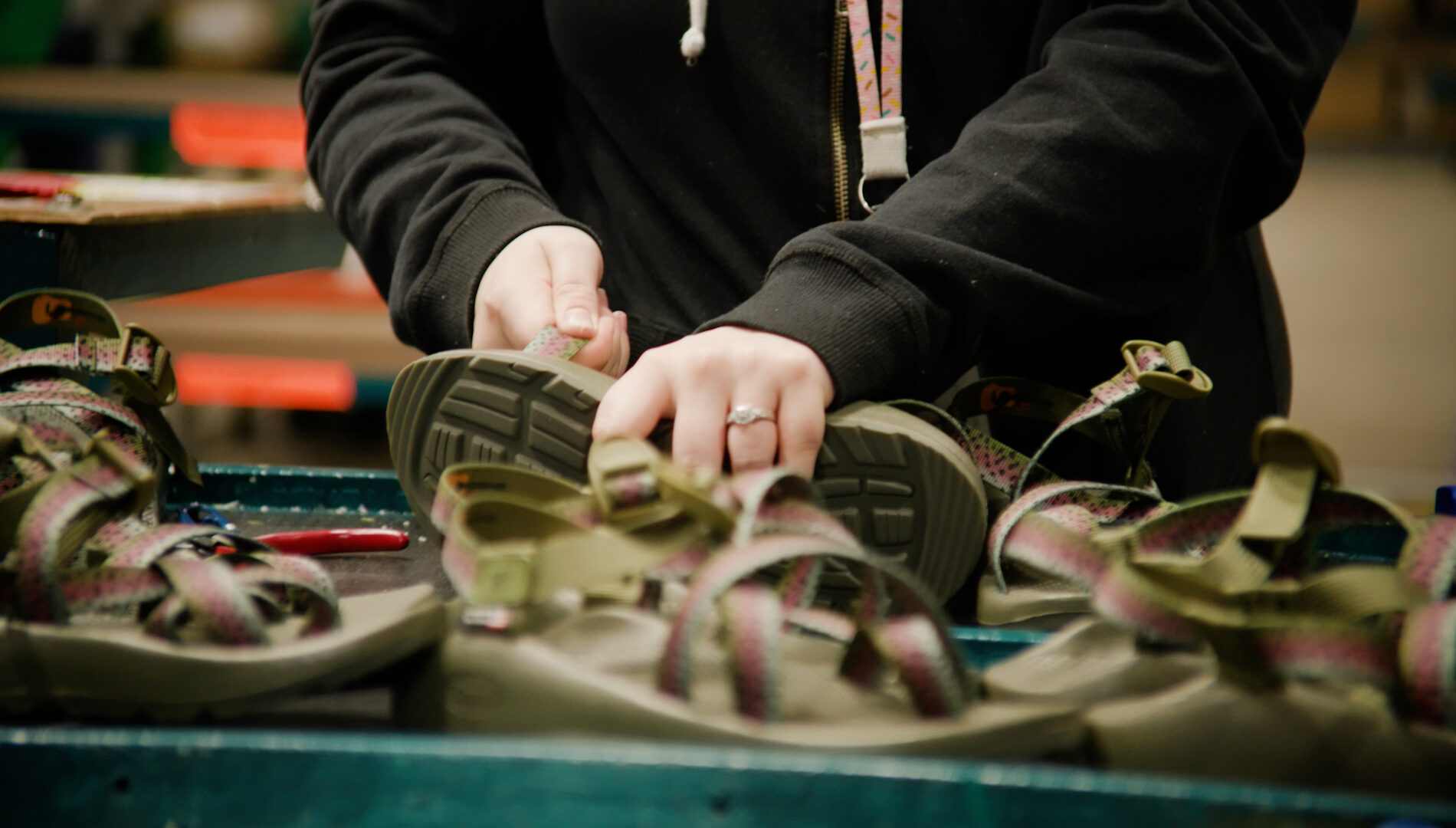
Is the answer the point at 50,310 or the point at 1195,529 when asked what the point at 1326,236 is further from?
the point at 50,310

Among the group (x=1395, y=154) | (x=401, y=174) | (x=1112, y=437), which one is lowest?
(x=1395, y=154)

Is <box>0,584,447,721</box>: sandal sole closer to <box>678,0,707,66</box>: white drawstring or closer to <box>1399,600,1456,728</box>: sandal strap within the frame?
<box>1399,600,1456,728</box>: sandal strap

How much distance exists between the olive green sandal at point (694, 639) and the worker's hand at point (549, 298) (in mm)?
195

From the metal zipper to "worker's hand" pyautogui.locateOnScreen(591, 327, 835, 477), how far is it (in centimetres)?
22

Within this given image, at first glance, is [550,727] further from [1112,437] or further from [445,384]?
[1112,437]

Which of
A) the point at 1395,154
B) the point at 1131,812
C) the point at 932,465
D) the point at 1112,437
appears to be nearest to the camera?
the point at 1131,812

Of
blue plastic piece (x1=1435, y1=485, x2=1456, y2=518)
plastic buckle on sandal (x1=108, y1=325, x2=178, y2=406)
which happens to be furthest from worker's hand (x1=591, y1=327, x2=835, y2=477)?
blue plastic piece (x1=1435, y1=485, x2=1456, y2=518)

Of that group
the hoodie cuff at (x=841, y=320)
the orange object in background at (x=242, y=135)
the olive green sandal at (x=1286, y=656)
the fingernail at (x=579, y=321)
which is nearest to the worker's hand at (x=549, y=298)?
the fingernail at (x=579, y=321)

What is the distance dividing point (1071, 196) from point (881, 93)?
0.16 meters

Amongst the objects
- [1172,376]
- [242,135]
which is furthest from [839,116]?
[242,135]

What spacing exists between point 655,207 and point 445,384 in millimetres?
287

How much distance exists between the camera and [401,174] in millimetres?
759

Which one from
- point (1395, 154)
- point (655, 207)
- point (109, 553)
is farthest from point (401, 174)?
point (1395, 154)

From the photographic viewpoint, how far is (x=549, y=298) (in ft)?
2.17
